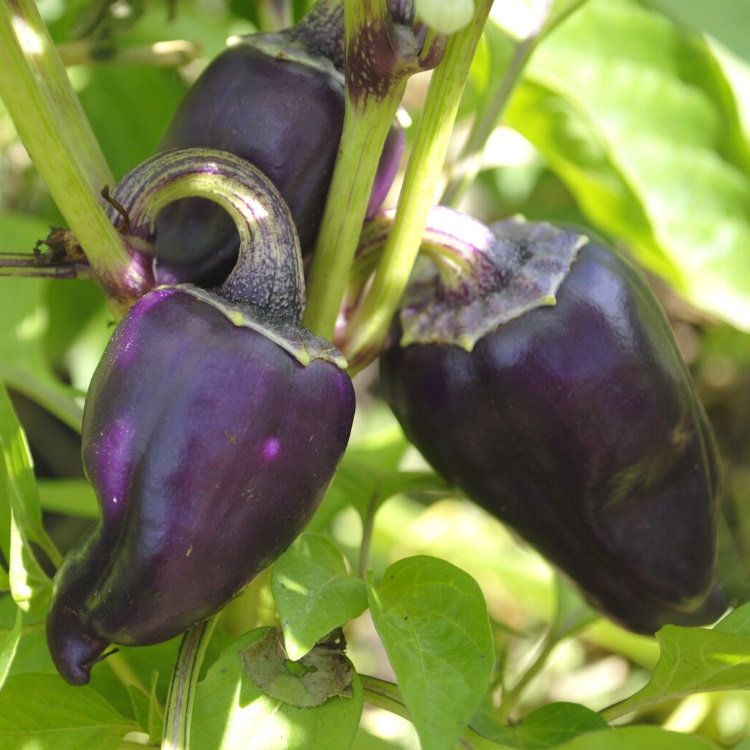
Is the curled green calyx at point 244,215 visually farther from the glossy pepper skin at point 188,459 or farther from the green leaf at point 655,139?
the green leaf at point 655,139

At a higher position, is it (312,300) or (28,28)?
(28,28)

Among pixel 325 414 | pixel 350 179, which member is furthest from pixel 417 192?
pixel 325 414

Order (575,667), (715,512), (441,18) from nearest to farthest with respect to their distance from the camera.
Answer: (441,18)
(715,512)
(575,667)

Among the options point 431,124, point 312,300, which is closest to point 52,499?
point 312,300

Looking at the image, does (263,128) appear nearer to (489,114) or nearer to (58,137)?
(58,137)

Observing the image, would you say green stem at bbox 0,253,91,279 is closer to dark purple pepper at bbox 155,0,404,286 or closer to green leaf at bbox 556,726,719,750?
dark purple pepper at bbox 155,0,404,286

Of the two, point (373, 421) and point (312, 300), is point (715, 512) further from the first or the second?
point (373, 421)

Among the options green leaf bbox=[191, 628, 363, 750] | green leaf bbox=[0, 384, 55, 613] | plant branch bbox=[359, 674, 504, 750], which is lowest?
plant branch bbox=[359, 674, 504, 750]

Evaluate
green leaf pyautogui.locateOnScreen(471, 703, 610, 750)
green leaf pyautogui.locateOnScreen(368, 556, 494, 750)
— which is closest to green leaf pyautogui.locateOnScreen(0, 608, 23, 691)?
green leaf pyautogui.locateOnScreen(368, 556, 494, 750)
